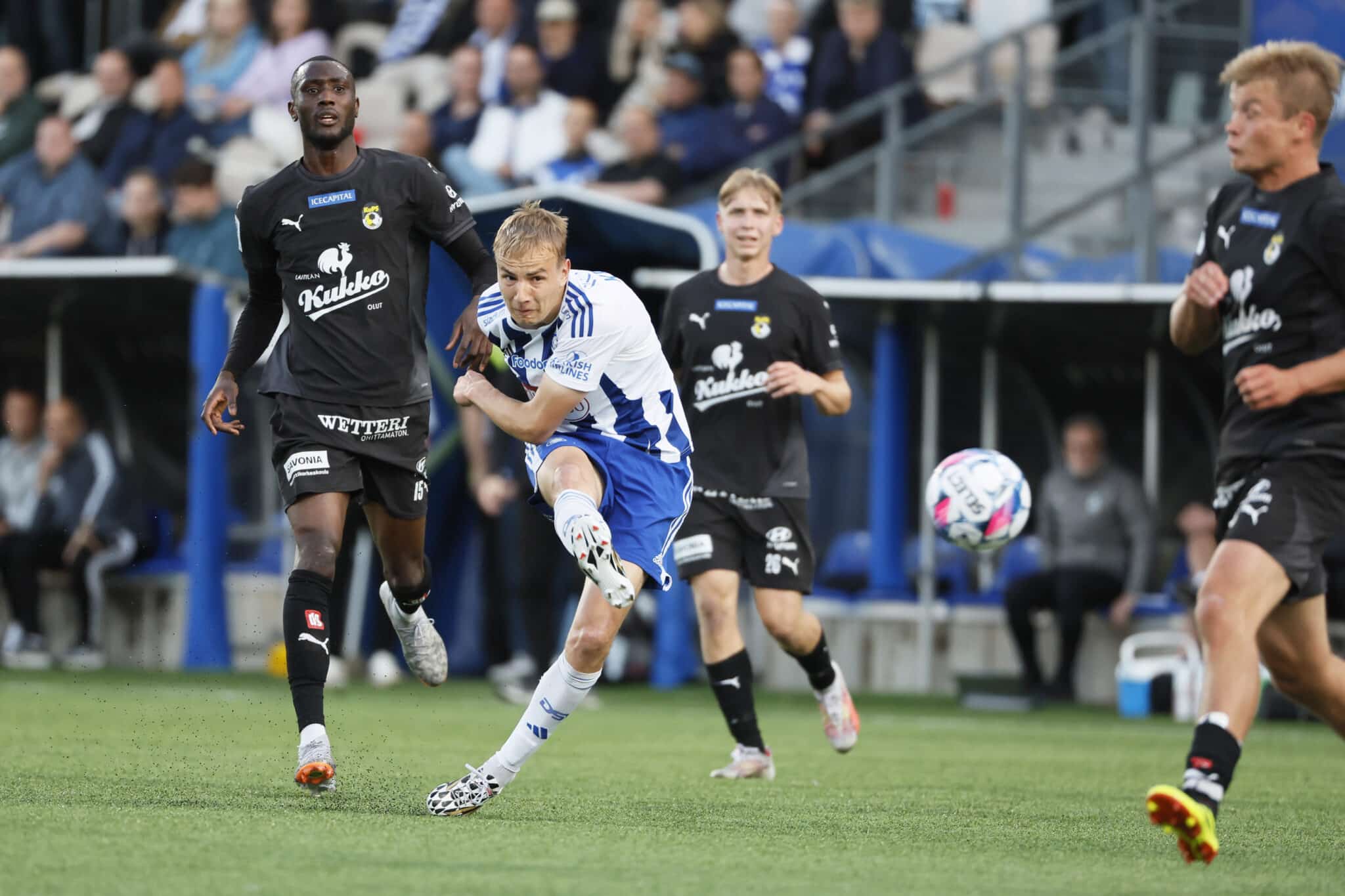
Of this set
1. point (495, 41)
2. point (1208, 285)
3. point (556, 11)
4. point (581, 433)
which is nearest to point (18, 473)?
point (495, 41)

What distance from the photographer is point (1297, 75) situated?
5402 millimetres

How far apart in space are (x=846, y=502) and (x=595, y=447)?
934 centimetres

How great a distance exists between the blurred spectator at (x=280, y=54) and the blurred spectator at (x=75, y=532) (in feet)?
10.3

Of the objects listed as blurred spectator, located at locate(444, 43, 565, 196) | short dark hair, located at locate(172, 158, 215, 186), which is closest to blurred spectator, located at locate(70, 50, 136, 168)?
short dark hair, located at locate(172, 158, 215, 186)

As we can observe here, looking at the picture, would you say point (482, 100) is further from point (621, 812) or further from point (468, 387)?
point (621, 812)

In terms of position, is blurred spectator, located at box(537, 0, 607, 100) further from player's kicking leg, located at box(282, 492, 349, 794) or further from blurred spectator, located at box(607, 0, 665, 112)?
player's kicking leg, located at box(282, 492, 349, 794)

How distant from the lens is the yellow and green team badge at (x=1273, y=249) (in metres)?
5.39

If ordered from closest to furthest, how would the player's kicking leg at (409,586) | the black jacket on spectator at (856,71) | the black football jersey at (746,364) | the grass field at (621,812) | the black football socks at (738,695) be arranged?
the grass field at (621,812) < the player's kicking leg at (409,586) < the black football socks at (738,695) < the black football jersey at (746,364) < the black jacket on spectator at (856,71)

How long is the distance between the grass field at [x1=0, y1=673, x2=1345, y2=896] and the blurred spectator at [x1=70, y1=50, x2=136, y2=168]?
6.72 m

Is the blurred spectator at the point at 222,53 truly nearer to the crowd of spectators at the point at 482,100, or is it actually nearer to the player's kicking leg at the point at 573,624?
the crowd of spectators at the point at 482,100

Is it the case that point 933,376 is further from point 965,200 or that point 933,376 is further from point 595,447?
point 595,447

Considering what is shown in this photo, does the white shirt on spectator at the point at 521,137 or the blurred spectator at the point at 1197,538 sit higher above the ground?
the white shirt on spectator at the point at 521,137

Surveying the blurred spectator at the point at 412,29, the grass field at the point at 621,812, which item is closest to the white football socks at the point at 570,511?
the grass field at the point at 621,812

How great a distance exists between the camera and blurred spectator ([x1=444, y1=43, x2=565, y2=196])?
49.8 ft
